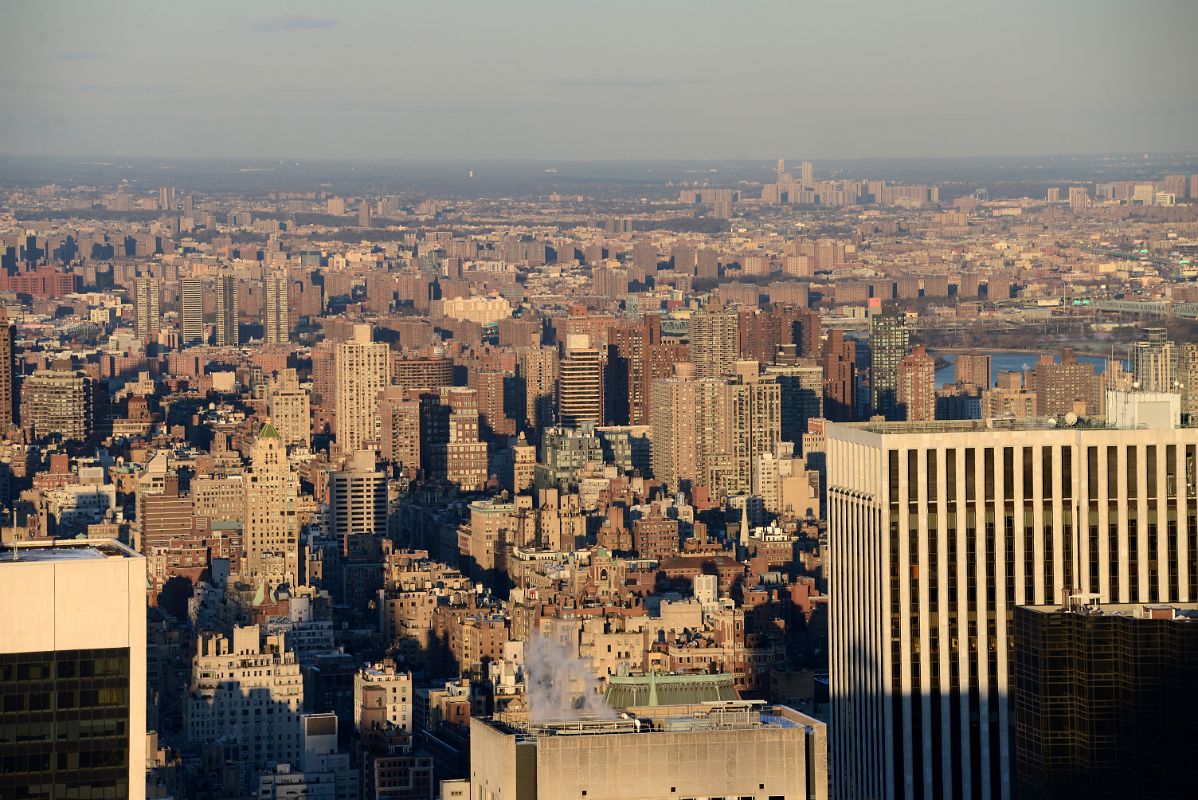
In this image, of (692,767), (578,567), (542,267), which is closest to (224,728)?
(578,567)

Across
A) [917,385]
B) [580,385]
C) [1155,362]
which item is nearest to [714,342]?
[580,385]

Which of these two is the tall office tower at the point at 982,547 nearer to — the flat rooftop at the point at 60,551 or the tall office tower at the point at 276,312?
the flat rooftop at the point at 60,551

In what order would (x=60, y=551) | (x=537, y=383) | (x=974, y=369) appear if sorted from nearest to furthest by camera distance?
1. (x=60, y=551)
2. (x=974, y=369)
3. (x=537, y=383)

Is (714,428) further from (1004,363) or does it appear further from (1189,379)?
(1189,379)

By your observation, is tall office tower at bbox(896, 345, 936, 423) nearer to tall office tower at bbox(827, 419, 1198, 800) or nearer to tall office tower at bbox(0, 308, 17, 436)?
tall office tower at bbox(827, 419, 1198, 800)

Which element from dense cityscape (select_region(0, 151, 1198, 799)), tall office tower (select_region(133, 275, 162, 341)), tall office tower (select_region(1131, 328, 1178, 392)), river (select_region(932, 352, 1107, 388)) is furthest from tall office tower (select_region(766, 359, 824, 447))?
tall office tower (select_region(1131, 328, 1178, 392))
